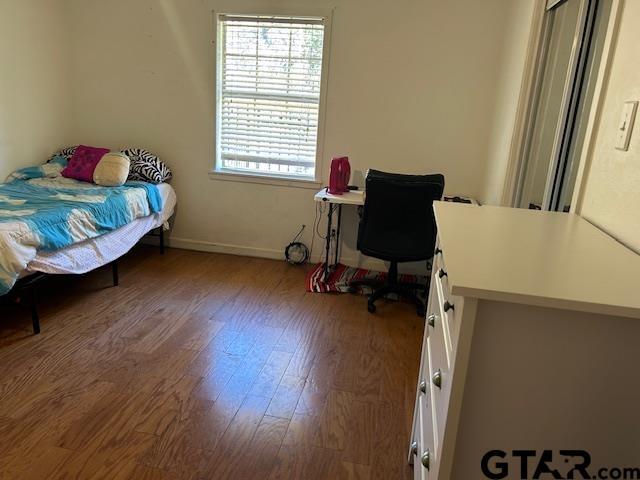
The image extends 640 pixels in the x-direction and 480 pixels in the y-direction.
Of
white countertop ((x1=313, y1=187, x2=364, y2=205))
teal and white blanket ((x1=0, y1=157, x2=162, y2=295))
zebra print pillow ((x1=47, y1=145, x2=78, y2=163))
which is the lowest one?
teal and white blanket ((x1=0, y1=157, x2=162, y2=295))

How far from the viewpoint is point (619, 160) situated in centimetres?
132

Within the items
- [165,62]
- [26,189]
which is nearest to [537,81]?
[165,62]

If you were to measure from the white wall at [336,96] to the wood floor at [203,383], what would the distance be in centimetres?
94

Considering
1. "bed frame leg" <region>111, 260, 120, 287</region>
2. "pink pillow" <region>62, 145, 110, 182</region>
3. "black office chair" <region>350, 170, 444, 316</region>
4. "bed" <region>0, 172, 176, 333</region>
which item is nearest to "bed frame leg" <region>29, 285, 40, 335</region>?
"bed" <region>0, 172, 176, 333</region>

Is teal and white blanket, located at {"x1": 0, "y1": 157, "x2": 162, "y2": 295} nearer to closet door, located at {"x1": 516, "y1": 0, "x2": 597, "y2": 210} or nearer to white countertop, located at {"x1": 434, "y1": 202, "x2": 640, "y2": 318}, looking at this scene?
white countertop, located at {"x1": 434, "y1": 202, "x2": 640, "y2": 318}

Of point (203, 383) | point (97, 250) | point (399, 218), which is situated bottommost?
point (203, 383)

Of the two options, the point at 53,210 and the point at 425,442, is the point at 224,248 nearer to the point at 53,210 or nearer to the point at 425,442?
the point at 53,210

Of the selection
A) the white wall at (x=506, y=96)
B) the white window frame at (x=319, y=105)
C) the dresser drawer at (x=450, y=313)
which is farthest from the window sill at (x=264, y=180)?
the dresser drawer at (x=450, y=313)

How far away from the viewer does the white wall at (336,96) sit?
3.50 m

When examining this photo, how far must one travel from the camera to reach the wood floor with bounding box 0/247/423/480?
178 cm

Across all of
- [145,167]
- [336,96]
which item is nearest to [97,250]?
[145,167]

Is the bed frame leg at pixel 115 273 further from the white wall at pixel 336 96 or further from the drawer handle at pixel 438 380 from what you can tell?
the drawer handle at pixel 438 380

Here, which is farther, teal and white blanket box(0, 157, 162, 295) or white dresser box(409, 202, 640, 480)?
teal and white blanket box(0, 157, 162, 295)

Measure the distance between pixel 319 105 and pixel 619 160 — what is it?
109 inches
